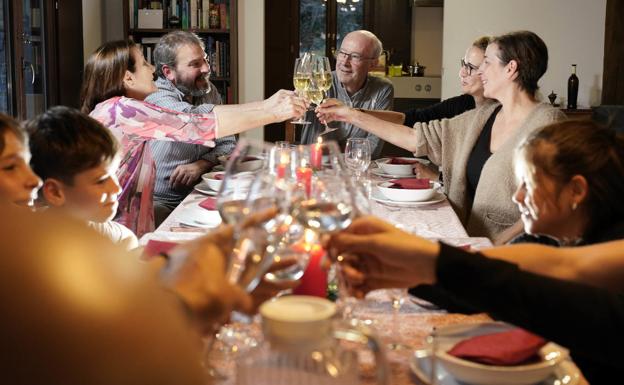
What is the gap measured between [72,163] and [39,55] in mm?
3085

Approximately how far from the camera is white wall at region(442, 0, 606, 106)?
18.6ft

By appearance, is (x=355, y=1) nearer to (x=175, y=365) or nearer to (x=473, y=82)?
(x=473, y=82)

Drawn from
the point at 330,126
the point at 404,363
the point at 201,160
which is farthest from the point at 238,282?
the point at 330,126

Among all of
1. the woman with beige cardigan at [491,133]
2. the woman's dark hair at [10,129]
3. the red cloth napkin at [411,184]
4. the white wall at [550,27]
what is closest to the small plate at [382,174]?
the woman with beige cardigan at [491,133]

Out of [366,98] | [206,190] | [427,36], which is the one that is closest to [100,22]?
[366,98]

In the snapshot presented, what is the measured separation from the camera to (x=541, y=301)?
3.44 feet

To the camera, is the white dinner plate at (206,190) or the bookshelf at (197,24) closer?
the white dinner plate at (206,190)

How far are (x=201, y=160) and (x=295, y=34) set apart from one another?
353 cm

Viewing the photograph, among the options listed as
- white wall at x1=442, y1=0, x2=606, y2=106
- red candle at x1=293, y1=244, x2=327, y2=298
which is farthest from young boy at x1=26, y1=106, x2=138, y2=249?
white wall at x1=442, y1=0, x2=606, y2=106

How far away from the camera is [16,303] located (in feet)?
0.92

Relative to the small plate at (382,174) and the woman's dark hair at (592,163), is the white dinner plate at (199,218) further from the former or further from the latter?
the small plate at (382,174)

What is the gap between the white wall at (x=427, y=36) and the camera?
7250 mm

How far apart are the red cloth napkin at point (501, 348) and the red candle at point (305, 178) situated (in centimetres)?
31

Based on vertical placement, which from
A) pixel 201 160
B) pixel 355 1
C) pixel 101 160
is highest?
pixel 355 1
